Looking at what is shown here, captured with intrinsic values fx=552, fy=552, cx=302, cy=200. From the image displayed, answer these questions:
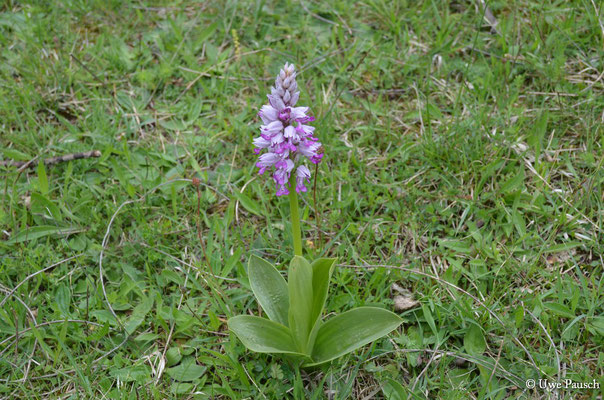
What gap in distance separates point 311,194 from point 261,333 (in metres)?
1.19

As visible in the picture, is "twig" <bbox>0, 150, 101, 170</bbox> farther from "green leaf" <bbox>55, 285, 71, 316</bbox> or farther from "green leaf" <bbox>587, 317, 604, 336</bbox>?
"green leaf" <bbox>587, 317, 604, 336</bbox>

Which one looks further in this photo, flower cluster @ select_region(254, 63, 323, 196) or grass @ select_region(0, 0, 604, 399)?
grass @ select_region(0, 0, 604, 399)

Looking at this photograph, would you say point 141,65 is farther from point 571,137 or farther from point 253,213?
point 571,137

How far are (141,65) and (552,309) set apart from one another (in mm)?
3510

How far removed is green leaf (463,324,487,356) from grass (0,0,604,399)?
1 cm

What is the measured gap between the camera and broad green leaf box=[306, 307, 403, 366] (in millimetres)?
2502

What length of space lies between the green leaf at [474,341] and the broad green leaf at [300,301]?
843 millimetres

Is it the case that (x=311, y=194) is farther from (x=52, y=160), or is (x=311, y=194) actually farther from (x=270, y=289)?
(x=52, y=160)

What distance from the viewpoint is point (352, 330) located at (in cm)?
258

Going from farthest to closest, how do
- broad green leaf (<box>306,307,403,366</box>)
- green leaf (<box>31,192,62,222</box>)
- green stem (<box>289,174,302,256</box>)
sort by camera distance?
green leaf (<box>31,192,62,222</box>)
broad green leaf (<box>306,307,403,366</box>)
green stem (<box>289,174,302,256</box>)

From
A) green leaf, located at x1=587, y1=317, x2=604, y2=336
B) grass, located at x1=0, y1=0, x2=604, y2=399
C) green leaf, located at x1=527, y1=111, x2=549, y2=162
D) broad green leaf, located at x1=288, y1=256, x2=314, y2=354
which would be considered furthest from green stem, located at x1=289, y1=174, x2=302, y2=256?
green leaf, located at x1=527, y1=111, x2=549, y2=162

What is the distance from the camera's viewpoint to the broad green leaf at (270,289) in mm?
→ 2719

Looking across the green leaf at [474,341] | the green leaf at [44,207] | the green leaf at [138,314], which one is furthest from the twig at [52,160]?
the green leaf at [474,341]

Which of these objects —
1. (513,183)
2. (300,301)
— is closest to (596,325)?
(513,183)
